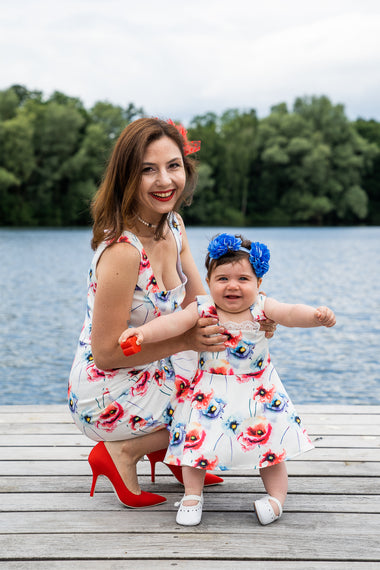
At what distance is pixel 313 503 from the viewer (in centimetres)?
228

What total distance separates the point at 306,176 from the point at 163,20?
70.9 ft

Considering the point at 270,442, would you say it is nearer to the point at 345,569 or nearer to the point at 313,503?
the point at 313,503

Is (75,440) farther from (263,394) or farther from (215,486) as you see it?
(263,394)

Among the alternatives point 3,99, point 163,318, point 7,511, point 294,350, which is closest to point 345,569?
point 163,318

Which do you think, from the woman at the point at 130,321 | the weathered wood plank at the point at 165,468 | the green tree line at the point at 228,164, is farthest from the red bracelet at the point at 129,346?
the green tree line at the point at 228,164

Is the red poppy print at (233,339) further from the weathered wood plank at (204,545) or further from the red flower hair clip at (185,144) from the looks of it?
the red flower hair clip at (185,144)

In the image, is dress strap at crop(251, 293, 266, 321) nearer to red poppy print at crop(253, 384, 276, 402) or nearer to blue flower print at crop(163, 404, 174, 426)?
red poppy print at crop(253, 384, 276, 402)

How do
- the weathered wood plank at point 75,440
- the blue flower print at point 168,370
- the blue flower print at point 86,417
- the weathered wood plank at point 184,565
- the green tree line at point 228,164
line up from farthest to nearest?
1. the green tree line at point 228,164
2. the weathered wood plank at point 75,440
3. the blue flower print at point 168,370
4. the blue flower print at point 86,417
5. the weathered wood plank at point 184,565

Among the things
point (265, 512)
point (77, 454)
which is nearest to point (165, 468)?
point (77, 454)

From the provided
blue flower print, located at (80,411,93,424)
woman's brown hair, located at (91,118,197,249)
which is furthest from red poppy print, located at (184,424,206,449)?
woman's brown hair, located at (91,118,197,249)

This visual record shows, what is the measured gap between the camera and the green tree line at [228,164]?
3731 cm

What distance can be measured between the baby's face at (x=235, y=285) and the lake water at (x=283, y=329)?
0.41 metres

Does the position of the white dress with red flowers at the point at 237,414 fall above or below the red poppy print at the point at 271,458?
above

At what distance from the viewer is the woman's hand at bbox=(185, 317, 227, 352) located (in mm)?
2184
